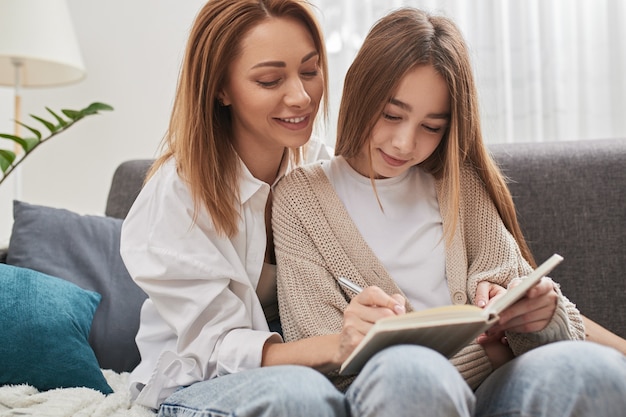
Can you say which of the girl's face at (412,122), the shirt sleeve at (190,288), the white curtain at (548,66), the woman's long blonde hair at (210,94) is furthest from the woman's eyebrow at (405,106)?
the white curtain at (548,66)

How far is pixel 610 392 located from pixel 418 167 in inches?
25.7

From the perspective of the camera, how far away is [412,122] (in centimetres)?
130

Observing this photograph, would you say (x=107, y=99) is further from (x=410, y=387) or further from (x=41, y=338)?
(x=410, y=387)

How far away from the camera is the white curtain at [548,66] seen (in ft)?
8.09

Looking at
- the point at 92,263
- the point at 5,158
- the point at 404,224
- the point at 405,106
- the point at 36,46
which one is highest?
the point at 36,46

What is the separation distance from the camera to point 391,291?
4.38 ft

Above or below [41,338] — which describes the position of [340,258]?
above

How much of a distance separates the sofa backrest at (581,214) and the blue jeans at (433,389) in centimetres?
71

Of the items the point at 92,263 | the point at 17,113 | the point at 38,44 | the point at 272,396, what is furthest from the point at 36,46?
the point at 272,396

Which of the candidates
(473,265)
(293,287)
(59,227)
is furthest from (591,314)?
(59,227)

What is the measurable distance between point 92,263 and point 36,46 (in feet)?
3.18

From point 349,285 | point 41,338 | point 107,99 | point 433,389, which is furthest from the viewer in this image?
point 107,99

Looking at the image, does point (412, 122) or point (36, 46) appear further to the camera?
point (36, 46)

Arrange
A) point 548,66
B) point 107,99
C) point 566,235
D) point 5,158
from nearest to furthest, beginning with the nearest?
1. point 566,235
2. point 5,158
3. point 548,66
4. point 107,99
